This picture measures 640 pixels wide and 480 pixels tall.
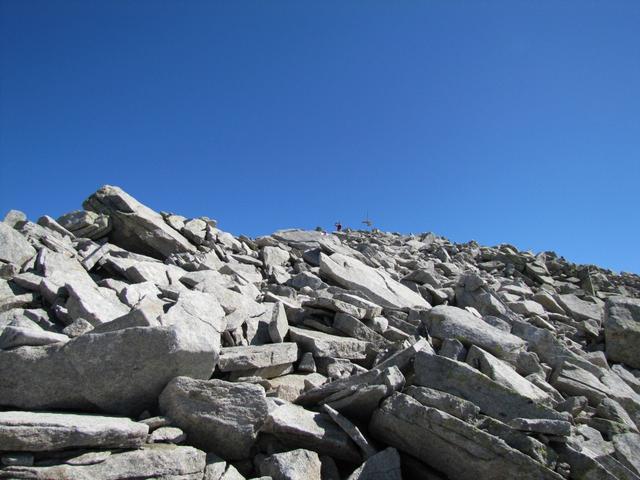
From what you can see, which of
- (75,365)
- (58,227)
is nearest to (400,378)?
(75,365)

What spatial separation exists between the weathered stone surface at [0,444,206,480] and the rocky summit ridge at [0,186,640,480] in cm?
1

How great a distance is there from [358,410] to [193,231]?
10584mm

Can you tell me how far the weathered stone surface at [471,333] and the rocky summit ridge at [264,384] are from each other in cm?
4

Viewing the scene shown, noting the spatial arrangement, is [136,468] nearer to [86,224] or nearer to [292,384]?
[292,384]

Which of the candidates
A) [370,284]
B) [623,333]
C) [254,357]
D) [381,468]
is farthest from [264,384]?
[623,333]

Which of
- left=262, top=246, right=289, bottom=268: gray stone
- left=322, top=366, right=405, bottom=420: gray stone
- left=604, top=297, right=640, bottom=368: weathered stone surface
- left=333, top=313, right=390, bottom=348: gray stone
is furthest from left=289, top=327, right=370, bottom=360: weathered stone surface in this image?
left=604, top=297, right=640, bottom=368: weathered stone surface

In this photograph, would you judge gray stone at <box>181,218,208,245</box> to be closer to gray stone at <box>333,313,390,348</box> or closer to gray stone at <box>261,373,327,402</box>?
gray stone at <box>333,313,390,348</box>

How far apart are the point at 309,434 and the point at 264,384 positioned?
144 centimetres

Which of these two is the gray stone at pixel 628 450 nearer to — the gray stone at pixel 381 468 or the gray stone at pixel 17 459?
the gray stone at pixel 381 468

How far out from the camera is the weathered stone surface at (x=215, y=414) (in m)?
4.92

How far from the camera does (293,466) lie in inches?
182

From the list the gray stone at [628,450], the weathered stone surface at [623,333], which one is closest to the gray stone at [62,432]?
the gray stone at [628,450]

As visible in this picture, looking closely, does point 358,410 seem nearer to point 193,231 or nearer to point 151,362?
point 151,362

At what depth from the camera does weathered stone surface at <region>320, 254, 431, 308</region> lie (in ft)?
40.5
